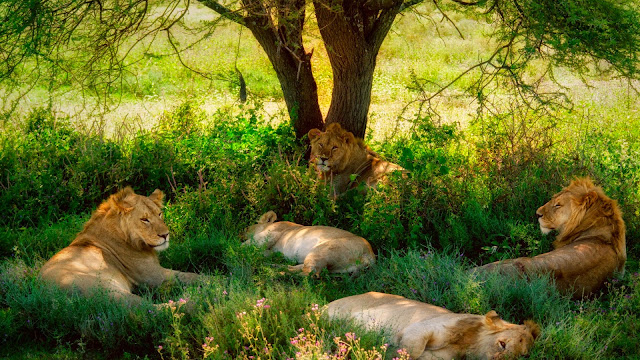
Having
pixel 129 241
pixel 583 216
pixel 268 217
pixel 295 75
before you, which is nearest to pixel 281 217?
pixel 268 217

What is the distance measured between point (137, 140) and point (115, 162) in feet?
2.01

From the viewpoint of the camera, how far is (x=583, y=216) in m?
6.51

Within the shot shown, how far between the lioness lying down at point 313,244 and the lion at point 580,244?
4.07 feet

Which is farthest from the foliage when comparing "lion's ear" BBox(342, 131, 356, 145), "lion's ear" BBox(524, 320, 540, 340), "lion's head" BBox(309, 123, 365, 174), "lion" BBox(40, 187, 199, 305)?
"lion's ear" BBox(342, 131, 356, 145)

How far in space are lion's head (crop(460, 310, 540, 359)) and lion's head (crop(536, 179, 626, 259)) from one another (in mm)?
2224

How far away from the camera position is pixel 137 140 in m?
9.57

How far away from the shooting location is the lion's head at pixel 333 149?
28.0 feet

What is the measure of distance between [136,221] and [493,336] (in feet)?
11.3

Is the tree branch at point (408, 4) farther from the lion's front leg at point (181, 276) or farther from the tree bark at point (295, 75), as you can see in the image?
the lion's front leg at point (181, 276)

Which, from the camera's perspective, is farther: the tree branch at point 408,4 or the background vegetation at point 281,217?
the tree branch at point 408,4

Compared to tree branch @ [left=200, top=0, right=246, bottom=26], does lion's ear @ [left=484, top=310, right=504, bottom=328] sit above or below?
below

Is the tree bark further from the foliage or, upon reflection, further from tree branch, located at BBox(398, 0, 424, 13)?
tree branch, located at BBox(398, 0, 424, 13)

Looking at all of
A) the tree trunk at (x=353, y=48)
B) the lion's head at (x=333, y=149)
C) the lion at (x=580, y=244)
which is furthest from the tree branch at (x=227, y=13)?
the lion at (x=580, y=244)

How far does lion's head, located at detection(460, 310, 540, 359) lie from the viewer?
4391mm
